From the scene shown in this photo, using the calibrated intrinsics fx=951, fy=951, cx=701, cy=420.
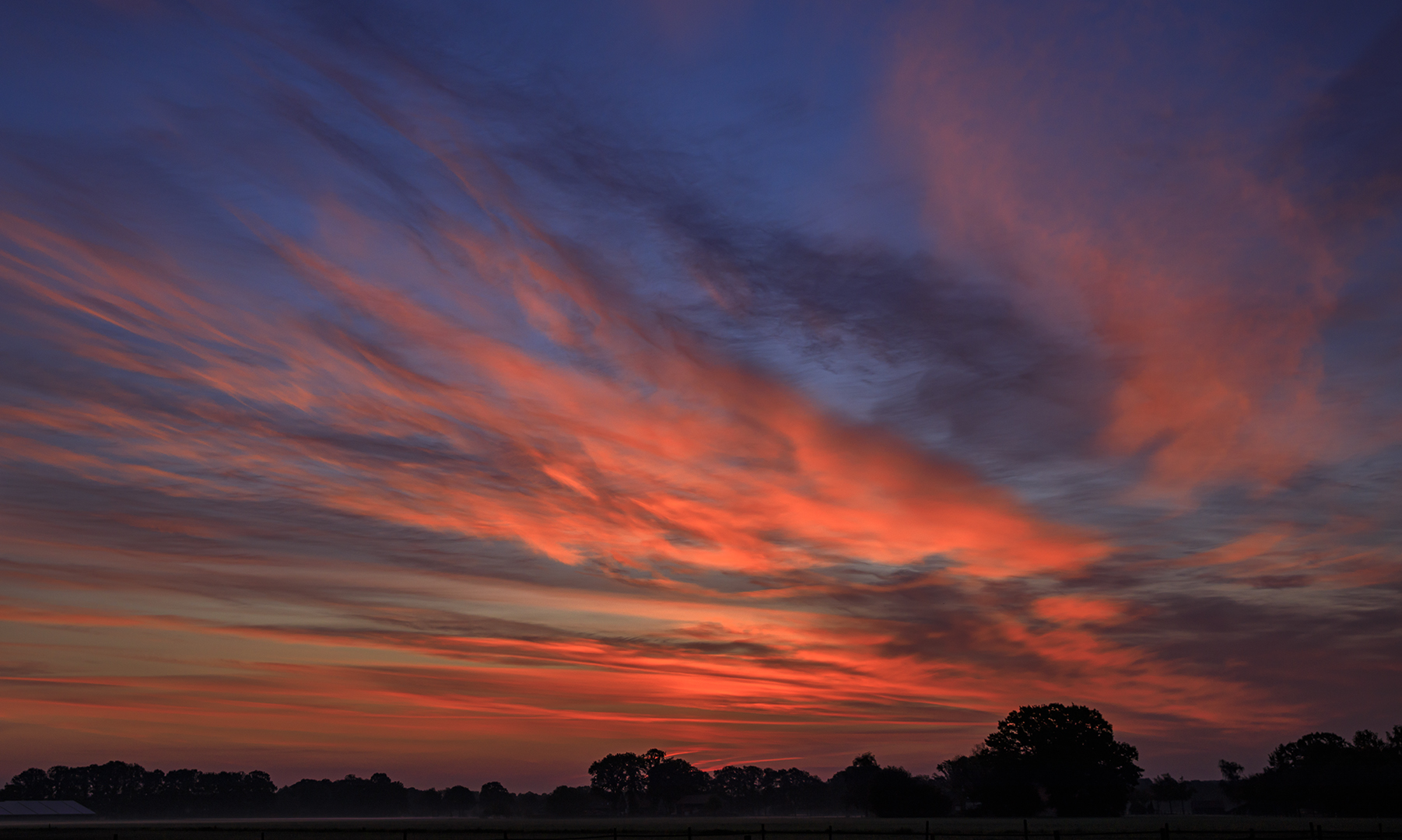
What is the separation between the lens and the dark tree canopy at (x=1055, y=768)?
467 feet

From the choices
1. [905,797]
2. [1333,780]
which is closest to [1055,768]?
[905,797]

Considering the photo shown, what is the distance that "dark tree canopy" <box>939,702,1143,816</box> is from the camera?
467 ft

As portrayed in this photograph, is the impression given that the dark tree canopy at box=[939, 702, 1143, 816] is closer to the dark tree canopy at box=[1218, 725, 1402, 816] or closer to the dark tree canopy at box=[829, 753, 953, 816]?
the dark tree canopy at box=[829, 753, 953, 816]

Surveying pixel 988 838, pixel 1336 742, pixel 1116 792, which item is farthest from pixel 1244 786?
pixel 988 838

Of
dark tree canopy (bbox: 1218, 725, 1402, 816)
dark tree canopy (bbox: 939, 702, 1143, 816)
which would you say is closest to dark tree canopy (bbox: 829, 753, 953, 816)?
dark tree canopy (bbox: 939, 702, 1143, 816)

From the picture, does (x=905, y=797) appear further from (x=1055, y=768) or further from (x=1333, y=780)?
(x=1333, y=780)

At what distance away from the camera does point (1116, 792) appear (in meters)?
144

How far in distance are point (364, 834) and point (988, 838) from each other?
67716 millimetres

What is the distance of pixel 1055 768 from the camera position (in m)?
145

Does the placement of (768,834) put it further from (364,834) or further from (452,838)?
(364,834)

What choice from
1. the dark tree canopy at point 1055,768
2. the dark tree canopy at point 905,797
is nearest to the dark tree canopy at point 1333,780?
the dark tree canopy at point 1055,768

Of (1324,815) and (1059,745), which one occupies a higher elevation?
(1059,745)

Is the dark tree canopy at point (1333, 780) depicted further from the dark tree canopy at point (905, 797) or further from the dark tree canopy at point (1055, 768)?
the dark tree canopy at point (905, 797)

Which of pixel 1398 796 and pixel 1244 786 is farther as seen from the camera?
pixel 1244 786
